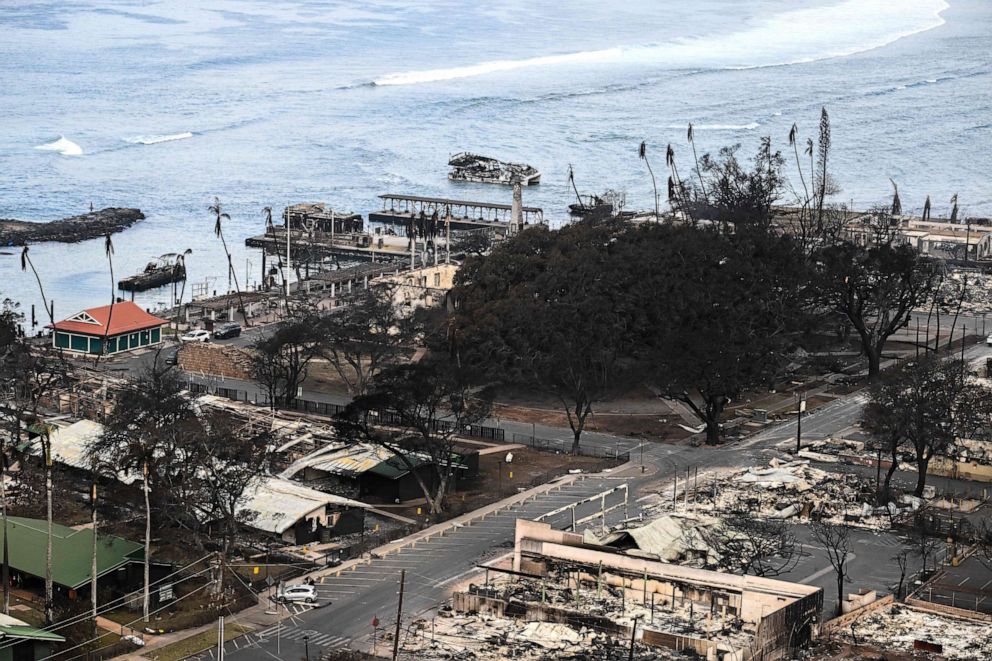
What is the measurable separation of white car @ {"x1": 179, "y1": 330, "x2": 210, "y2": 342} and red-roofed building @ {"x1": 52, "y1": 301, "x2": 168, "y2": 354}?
155 centimetres

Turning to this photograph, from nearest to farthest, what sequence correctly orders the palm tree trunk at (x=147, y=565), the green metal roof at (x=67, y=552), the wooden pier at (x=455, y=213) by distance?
the palm tree trunk at (x=147, y=565)
the green metal roof at (x=67, y=552)
the wooden pier at (x=455, y=213)

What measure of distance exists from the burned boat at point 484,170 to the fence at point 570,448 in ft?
288

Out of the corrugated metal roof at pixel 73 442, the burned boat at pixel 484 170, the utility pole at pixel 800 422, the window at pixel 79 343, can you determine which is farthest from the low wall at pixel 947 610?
the burned boat at pixel 484 170

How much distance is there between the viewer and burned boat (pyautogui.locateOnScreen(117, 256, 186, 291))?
116m

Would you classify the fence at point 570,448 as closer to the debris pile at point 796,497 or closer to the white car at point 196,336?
the debris pile at point 796,497

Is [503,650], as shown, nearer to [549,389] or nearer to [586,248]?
[549,389]

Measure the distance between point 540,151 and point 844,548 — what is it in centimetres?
12141

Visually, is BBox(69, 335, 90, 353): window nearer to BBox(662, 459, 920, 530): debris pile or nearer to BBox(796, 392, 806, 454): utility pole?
BBox(796, 392, 806, 454): utility pole

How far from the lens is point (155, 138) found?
591 ft

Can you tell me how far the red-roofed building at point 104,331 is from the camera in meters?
91.1

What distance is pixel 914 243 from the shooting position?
126 meters

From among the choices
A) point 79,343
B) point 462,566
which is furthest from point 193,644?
point 79,343

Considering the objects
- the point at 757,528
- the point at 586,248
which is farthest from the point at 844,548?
the point at 586,248

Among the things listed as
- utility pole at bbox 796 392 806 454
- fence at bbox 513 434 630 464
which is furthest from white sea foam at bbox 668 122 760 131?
fence at bbox 513 434 630 464
